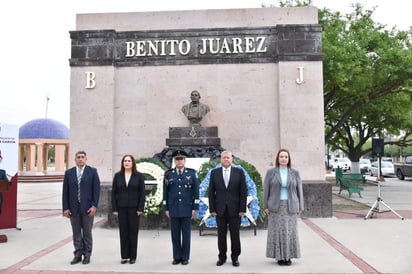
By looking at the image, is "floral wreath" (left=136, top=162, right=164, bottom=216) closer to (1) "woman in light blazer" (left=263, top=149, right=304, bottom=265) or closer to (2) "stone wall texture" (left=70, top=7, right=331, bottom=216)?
(2) "stone wall texture" (left=70, top=7, right=331, bottom=216)

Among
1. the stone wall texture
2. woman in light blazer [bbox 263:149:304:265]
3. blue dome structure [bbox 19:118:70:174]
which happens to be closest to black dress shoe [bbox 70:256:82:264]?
woman in light blazer [bbox 263:149:304:265]

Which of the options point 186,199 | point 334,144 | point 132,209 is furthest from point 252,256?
point 334,144

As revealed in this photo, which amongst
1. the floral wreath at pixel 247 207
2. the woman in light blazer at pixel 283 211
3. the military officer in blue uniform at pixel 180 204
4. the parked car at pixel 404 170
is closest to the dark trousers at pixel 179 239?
the military officer in blue uniform at pixel 180 204

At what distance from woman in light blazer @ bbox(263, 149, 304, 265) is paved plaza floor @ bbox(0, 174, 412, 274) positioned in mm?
231

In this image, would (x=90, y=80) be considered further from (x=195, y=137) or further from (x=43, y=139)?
(x=43, y=139)

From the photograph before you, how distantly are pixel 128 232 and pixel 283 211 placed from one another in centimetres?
240

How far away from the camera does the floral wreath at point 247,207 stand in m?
8.44

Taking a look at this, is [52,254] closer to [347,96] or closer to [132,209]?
[132,209]

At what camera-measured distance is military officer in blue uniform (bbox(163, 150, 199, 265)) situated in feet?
20.3

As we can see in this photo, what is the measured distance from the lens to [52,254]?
689cm

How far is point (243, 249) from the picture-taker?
23.5 feet

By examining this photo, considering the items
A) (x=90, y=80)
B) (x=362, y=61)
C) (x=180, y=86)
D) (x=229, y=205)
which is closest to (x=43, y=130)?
(x=90, y=80)

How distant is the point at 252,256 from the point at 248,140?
5709mm

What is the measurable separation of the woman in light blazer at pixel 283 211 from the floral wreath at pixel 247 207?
2226mm
